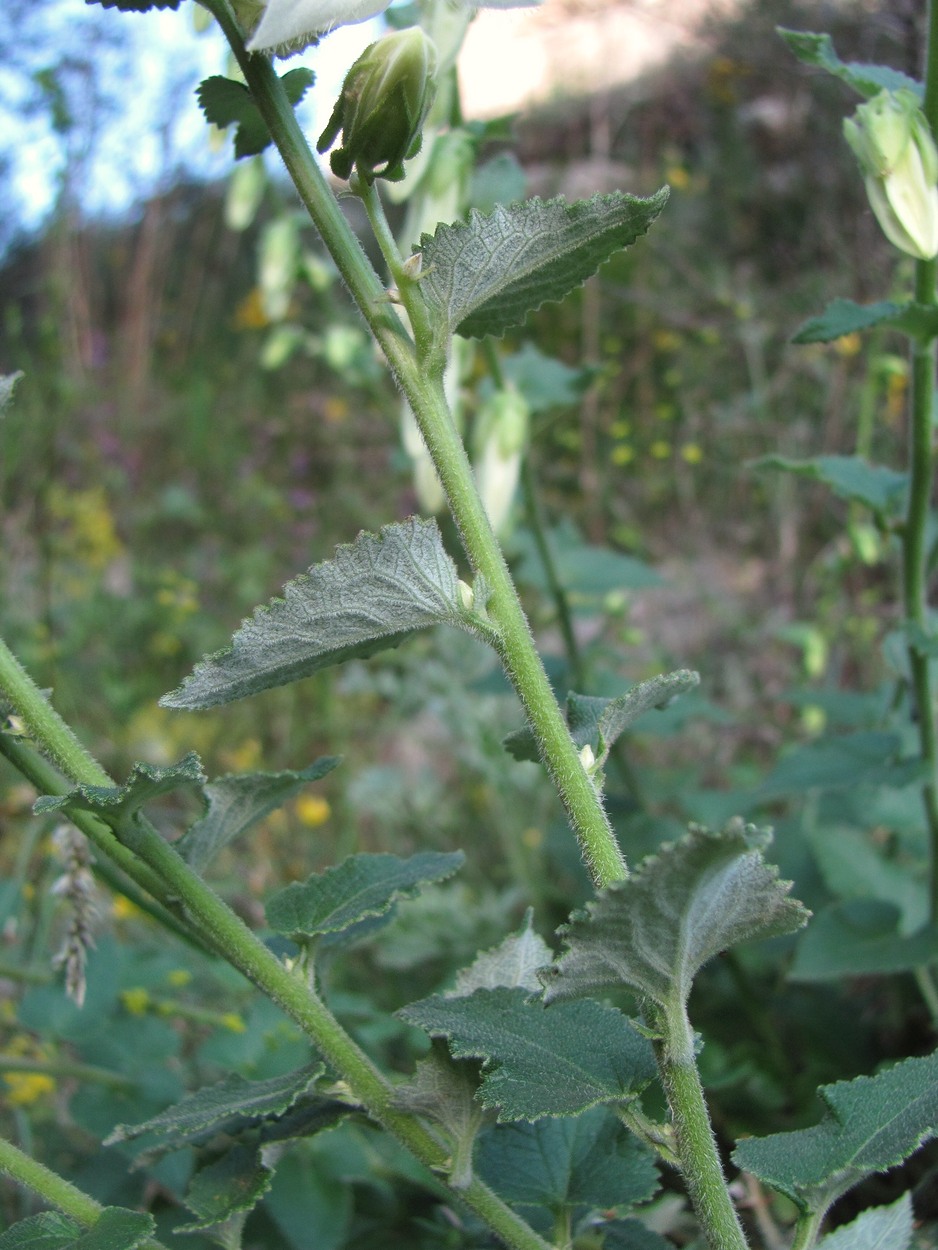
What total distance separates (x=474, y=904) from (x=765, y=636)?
2.66ft

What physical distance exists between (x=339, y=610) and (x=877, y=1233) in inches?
12.8

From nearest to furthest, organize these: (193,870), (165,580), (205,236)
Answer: (193,870) → (165,580) → (205,236)

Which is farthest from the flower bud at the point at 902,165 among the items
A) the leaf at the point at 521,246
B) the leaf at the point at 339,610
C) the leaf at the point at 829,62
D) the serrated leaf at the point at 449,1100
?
the serrated leaf at the point at 449,1100

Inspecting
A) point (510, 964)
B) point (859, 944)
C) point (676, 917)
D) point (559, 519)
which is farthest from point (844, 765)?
point (559, 519)

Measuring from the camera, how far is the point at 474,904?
155 cm

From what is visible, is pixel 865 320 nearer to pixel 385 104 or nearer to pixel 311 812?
pixel 385 104

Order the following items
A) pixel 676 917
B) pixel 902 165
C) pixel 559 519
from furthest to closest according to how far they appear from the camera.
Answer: pixel 559 519 → pixel 902 165 → pixel 676 917

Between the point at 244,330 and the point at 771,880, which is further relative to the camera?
the point at 244,330

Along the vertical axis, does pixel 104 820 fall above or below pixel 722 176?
above

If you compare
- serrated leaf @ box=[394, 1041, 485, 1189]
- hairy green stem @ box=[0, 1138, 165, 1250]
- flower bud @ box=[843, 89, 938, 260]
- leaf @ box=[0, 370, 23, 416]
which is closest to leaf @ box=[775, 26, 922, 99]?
flower bud @ box=[843, 89, 938, 260]

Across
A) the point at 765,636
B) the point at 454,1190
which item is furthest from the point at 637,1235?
the point at 765,636

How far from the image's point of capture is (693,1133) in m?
0.41

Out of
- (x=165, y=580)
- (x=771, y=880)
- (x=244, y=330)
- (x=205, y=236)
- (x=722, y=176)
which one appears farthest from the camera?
(x=205, y=236)

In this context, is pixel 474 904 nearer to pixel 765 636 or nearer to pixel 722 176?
pixel 765 636
